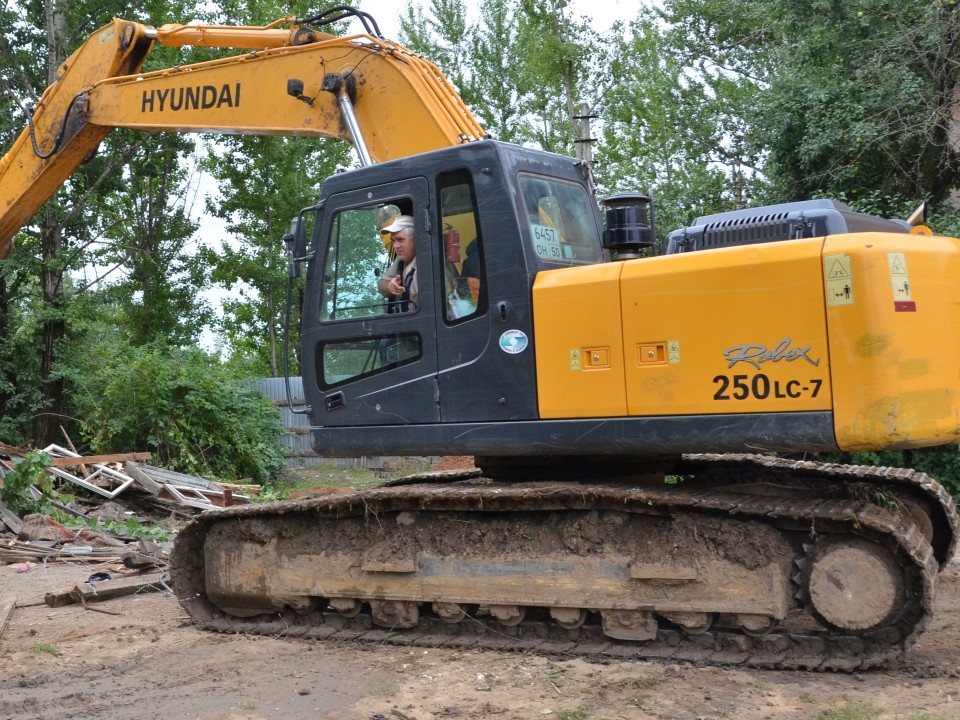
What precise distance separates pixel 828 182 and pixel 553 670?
10.1m

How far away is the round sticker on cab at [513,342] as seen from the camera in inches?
229

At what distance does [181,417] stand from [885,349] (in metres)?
14.2

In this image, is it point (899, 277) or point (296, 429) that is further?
point (296, 429)

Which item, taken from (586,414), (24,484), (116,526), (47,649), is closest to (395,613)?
(586,414)

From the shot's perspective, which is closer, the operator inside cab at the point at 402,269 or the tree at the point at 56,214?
the operator inside cab at the point at 402,269

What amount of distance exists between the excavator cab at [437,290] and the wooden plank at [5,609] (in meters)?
2.72

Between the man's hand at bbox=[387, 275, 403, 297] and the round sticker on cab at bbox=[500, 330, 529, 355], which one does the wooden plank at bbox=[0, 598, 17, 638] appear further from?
the round sticker on cab at bbox=[500, 330, 529, 355]

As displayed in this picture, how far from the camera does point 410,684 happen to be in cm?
547

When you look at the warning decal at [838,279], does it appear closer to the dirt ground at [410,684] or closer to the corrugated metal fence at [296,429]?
the dirt ground at [410,684]

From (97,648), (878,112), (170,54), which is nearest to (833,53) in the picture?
(878,112)

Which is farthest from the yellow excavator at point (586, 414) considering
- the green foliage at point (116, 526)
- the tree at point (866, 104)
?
the tree at point (866, 104)

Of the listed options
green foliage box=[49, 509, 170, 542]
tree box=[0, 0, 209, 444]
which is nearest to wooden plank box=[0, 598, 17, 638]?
green foliage box=[49, 509, 170, 542]

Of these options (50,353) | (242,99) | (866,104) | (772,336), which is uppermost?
(866,104)

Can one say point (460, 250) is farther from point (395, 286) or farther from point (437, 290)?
point (395, 286)
